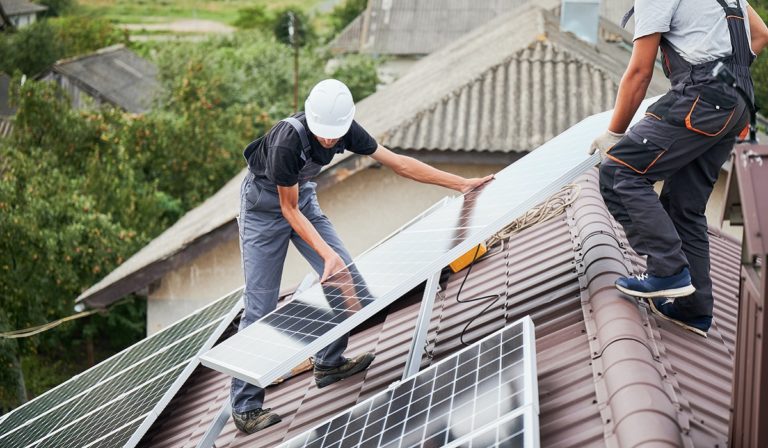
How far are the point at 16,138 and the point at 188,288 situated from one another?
1151 centimetres

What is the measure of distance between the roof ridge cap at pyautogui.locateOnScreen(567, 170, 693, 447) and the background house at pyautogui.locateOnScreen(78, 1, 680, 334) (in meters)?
7.66

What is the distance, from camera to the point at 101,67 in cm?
5716

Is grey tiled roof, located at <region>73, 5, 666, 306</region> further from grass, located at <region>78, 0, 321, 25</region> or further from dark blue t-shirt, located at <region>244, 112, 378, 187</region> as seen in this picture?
grass, located at <region>78, 0, 321, 25</region>

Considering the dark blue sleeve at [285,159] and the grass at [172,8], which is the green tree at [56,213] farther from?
the grass at [172,8]

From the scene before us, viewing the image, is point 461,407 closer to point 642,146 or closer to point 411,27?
point 642,146

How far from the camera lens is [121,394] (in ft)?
26.6

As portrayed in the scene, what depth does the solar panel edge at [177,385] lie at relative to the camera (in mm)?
6805

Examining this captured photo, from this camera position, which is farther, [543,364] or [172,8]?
[172,8]

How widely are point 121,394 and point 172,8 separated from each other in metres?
108

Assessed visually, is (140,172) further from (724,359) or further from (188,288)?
(724,359)

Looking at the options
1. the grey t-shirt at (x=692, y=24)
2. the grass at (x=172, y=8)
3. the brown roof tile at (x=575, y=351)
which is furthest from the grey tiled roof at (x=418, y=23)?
the grey t-shirt at (x=692, y=24)

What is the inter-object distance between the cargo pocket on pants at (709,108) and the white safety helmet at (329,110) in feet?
6.80

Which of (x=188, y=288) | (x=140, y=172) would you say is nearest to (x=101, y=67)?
(x=140, y=172)

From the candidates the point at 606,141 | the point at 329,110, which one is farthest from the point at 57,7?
the point at 606,141
